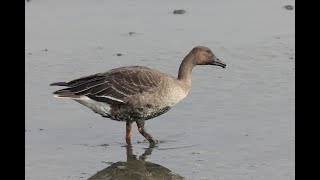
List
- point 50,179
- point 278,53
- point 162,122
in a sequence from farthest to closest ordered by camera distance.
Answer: point 278,53
point 162,122
point 50,179

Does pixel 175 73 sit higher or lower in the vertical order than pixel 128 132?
higher

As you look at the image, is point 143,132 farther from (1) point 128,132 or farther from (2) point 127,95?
(2) point 127,95

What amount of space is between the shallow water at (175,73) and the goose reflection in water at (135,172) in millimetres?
27

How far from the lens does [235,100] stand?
13.6m

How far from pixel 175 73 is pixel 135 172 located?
3926mm

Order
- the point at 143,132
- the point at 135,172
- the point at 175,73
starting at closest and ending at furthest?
the point at 135,172 < the point at 143,132 < the point at 175,73

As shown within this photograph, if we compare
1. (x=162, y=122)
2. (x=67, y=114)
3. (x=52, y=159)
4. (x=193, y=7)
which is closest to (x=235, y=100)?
(x=162, y=122)

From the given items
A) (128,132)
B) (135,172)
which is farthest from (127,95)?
(135,172)

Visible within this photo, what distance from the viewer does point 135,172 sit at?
11.3 meters

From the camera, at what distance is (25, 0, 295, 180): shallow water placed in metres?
11.5

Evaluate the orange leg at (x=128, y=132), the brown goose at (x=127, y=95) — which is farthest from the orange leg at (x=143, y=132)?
the orange leg at (x=128, y=132)

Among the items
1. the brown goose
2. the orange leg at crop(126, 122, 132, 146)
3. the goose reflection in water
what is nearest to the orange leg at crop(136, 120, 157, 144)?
the brown goose

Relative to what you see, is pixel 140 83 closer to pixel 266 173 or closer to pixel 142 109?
pixel 142 109

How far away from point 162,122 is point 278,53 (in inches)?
151
